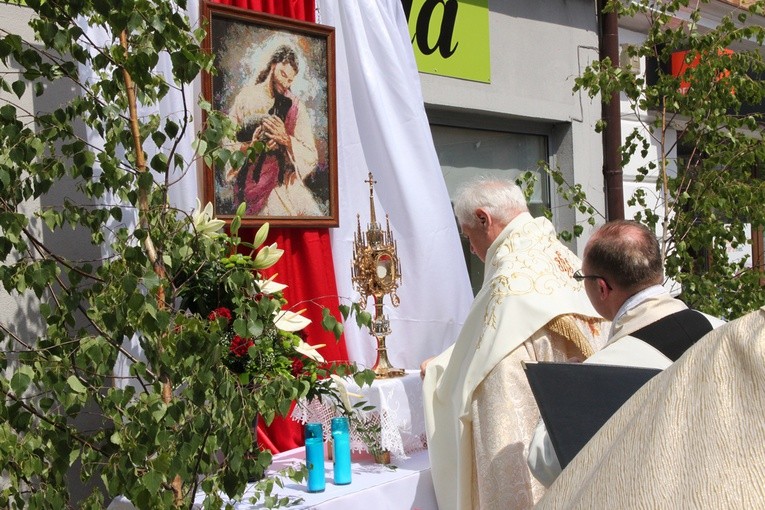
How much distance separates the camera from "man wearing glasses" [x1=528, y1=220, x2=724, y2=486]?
2.40 metres

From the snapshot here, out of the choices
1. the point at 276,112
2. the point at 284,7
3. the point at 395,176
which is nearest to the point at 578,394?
the point at 276,112

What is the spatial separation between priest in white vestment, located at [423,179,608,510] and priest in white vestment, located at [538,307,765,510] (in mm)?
2493

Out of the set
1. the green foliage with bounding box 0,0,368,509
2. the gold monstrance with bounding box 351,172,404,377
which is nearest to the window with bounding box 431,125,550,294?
the gold monstrance with bounding box 351,172,404,377

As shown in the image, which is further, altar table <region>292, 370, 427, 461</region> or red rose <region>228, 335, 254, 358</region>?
altar table <region>292, 370, 427, 461</region>

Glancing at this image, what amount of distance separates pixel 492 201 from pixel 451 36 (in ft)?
9.02

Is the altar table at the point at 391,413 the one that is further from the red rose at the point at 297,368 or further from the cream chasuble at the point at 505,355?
the red rose at the point at 297,368

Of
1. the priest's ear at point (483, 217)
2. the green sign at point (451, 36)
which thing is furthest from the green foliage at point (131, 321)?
the green sign at point (451, 36)

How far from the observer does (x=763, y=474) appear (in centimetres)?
61

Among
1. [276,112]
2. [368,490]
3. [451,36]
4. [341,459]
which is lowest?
[368,490]

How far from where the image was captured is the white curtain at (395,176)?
4.61 m

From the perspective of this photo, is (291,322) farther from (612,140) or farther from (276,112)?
(612,140)

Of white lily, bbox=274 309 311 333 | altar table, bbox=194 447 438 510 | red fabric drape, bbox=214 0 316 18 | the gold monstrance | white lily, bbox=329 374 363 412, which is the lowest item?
altar table, bbox=194 447 438 510

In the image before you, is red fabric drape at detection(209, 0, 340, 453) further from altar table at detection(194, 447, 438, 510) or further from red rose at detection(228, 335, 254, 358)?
red rose at detection(228, 335, 254, 358)

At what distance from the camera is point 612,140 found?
666cm
